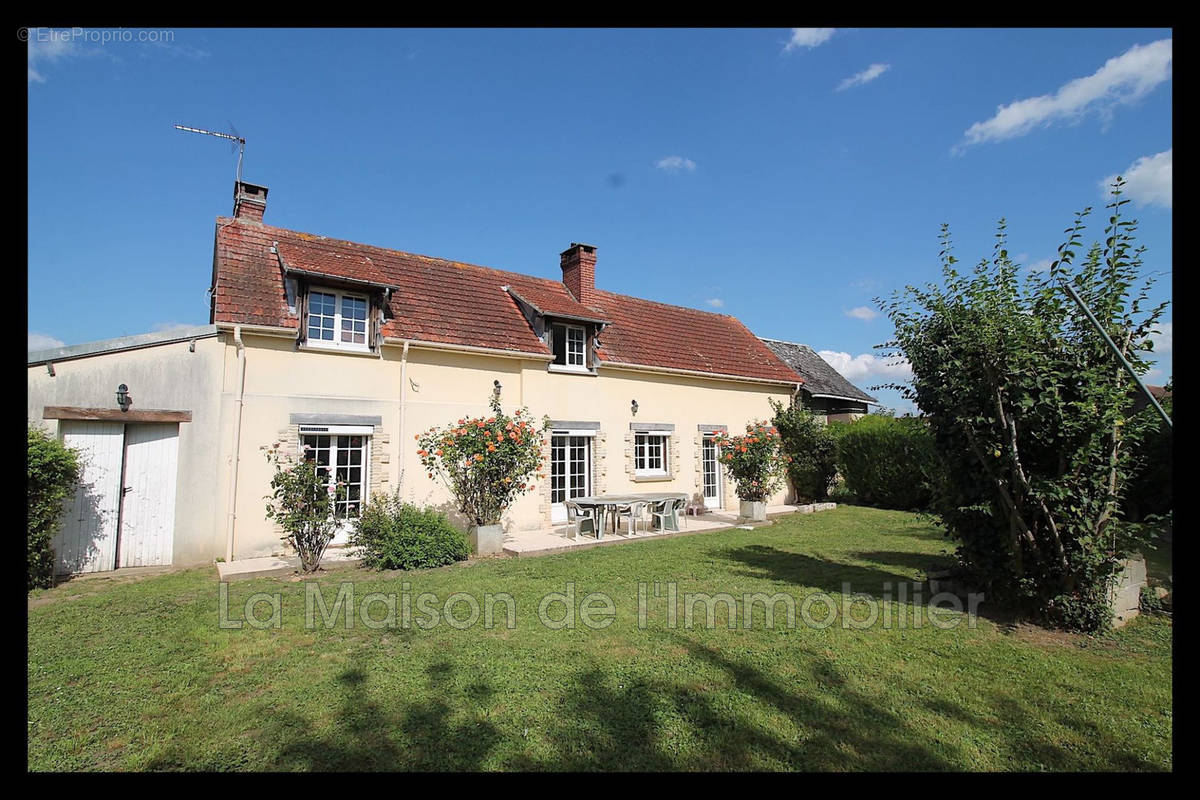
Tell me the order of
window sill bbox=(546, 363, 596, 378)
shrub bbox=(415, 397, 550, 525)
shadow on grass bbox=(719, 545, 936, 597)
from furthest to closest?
window sill bbox=(546, 363, 596, 378) < shrub bbox=(415, 397, 550, 525) < shadow on grass bbox=(719, 545, 936, 597)

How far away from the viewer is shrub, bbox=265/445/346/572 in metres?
8.50

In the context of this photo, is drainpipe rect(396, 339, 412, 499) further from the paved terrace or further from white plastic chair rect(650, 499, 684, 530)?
white plastic chair rect(650, 499, 684, 530)

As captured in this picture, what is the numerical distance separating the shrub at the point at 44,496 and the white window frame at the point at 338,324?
3.70 m

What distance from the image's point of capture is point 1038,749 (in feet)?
11.6

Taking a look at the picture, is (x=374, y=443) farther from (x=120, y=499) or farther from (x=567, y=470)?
(x=567, y=470)

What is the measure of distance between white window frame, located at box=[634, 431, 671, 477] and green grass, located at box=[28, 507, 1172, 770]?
7.94m

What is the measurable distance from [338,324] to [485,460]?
3.84m

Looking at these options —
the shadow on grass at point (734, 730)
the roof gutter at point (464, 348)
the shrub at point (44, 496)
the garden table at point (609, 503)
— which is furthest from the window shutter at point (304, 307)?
the shadow on grass at point (734, 730)

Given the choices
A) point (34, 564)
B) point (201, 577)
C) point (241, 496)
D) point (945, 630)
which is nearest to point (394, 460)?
point (241, 496)

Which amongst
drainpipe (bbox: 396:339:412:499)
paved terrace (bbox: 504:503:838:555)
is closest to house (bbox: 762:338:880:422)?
paved terrace (bbox: 504:503:838:555)

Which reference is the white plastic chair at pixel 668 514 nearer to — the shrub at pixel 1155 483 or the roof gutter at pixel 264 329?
the roof gutter at pixel 264 329

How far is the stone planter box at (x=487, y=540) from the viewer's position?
10.2m

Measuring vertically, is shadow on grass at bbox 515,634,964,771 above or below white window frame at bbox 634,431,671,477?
below
